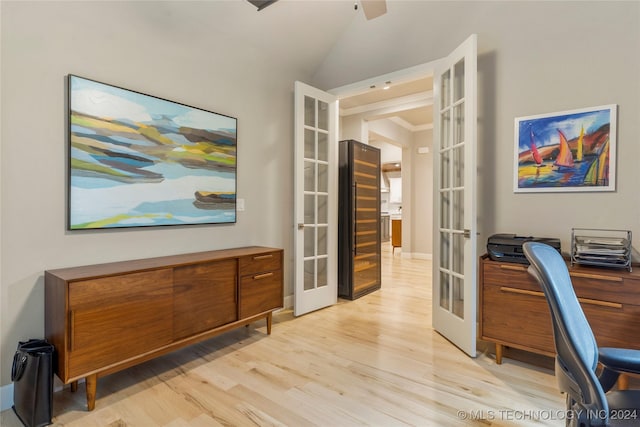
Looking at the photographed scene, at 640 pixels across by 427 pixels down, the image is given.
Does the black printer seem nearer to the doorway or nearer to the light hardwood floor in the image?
the light hardwood floor

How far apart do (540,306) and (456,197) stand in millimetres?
1035

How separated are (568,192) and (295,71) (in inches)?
117

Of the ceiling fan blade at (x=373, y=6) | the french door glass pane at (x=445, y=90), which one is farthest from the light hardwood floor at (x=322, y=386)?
the ceiling fan blade at (x=373, y=6)

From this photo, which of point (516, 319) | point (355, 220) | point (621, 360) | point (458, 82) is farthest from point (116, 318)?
point (458, 82)

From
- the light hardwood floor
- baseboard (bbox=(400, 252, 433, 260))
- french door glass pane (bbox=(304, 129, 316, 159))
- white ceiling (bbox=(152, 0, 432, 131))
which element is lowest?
the light hardwood floor

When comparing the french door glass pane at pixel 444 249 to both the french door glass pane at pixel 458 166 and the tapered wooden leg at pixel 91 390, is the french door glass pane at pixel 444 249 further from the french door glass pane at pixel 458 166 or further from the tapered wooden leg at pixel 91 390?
the tapered wooden leg at pixel 91 390

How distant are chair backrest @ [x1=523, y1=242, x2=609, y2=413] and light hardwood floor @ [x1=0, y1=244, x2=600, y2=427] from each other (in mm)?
979

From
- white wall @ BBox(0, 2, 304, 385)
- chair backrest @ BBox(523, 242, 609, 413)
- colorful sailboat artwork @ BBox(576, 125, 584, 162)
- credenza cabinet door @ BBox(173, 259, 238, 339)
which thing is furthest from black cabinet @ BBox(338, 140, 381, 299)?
chair backrest @ BBox(523, 242, 609, 413)

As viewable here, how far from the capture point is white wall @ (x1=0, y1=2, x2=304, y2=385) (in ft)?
6.22

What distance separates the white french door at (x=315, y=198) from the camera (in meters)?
3.45

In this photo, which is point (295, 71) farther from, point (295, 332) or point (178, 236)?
point (295, 332)

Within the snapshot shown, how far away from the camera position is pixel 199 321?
2.39 m

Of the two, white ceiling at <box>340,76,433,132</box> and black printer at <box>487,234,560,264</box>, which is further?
white ceiling at <box>340,76,433,132</box>

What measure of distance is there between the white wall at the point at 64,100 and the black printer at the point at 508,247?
7.37ft
